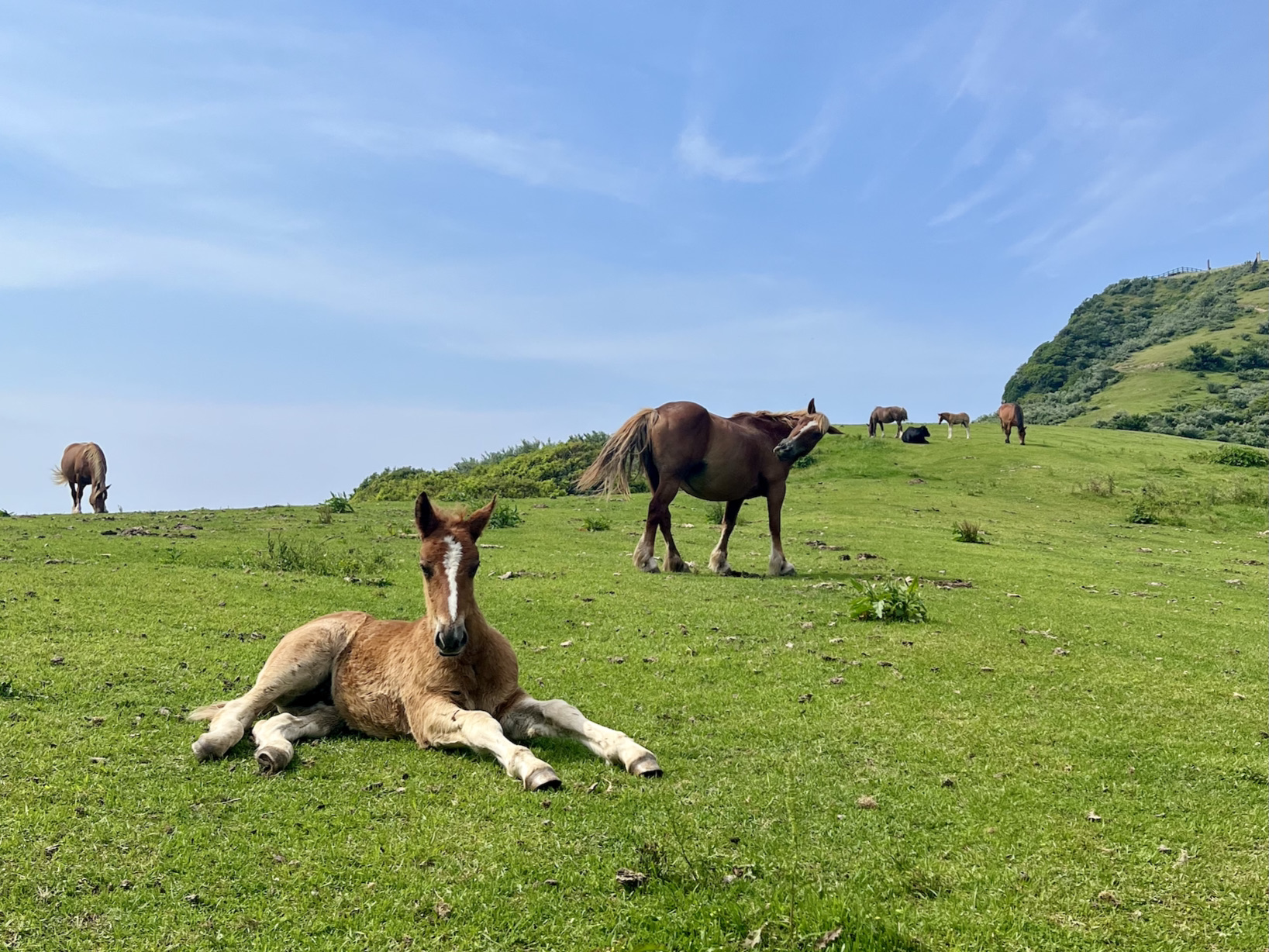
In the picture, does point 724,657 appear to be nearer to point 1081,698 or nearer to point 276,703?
point 1081,698

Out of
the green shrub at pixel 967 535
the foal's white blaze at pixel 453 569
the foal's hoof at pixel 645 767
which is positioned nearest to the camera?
the foal's hoof at pixel 645 767

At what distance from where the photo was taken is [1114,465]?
1282 inches

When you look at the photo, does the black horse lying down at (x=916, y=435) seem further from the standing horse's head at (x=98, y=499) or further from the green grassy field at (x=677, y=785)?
the standing horse's head at (x=98, y=499)

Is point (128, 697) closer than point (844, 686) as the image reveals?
Yes

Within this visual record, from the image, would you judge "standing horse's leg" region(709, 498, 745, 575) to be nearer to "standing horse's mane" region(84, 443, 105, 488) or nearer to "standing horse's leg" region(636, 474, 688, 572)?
"standing horse's leg" region(636, 474, 688, 572)

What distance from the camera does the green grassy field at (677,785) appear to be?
3.47 m

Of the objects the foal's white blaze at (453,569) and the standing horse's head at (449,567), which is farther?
the foal's white blaze at (453,569)

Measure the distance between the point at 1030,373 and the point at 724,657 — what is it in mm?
108213

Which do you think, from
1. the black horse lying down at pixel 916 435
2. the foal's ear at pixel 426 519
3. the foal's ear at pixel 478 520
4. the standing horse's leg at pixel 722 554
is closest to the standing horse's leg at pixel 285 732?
the foal's ear at pixel 426 519

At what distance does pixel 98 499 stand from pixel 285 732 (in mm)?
25749

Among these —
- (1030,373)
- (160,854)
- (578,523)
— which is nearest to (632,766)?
(160,854)

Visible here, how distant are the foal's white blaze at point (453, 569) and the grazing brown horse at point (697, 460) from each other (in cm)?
857

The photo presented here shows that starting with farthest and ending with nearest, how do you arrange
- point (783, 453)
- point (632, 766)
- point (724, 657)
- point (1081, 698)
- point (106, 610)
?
point (783, 453) → point (106, 610) → point (724, 657) → point (1081, 698) → point (632, 766)

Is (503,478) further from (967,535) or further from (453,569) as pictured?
(453,569)
